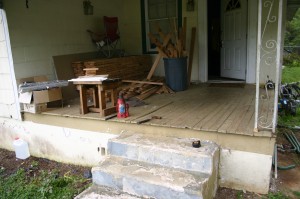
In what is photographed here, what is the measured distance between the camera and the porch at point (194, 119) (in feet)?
9.48

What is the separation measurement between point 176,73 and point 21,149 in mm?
3061

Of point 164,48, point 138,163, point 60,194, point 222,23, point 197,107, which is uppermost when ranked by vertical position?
point 222,23

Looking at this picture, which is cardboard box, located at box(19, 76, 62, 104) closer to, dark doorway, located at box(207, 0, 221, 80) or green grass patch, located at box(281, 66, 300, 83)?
dark doorway, located at box(207, 0, 221, 80)

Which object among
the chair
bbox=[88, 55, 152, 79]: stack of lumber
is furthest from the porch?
the chair

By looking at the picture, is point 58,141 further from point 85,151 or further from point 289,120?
point 289,120

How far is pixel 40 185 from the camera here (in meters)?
3.43

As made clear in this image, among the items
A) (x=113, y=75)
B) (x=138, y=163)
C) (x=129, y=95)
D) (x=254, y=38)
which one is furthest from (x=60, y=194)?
(x=254, y=38)

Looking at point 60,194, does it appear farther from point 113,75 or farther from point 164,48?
point 164,48

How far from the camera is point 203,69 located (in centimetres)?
621

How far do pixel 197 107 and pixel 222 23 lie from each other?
332cm

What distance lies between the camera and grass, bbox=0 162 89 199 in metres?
3.21

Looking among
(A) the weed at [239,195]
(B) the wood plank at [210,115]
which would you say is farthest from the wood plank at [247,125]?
(A) the weed at [239,195]

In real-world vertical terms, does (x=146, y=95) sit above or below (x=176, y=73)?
below

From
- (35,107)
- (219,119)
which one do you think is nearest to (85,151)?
(35,107)
